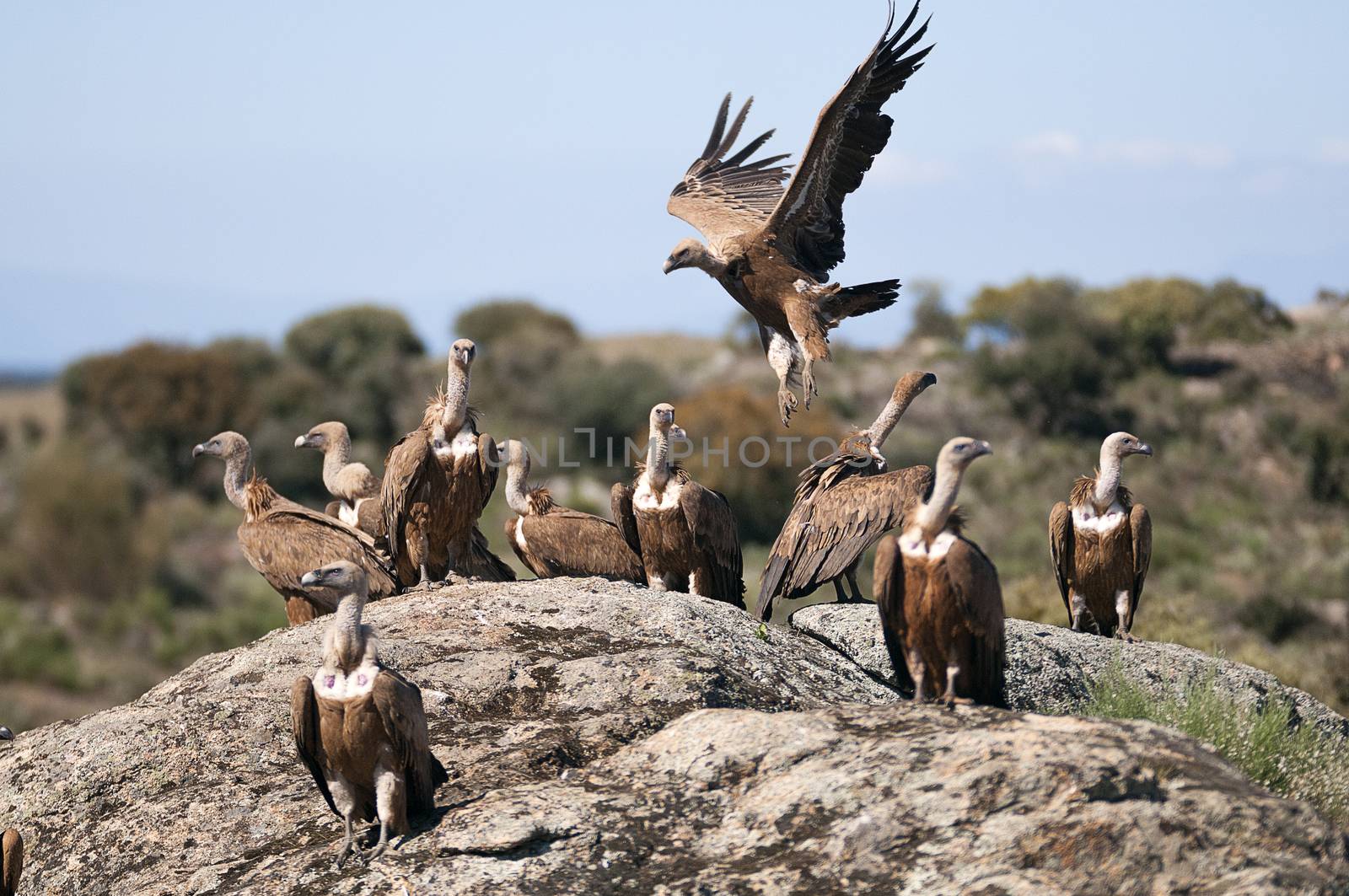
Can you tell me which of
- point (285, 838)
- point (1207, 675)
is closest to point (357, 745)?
point (285, 838)

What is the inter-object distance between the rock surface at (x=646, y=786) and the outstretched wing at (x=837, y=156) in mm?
4016

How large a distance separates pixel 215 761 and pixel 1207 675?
5.79m

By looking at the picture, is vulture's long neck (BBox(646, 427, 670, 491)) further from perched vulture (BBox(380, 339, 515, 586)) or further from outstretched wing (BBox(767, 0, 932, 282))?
outstretched wing (BBox(767, 0, 932, 282))

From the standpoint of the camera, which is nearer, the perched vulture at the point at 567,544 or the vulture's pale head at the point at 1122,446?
the vulture's pale head at the point at 1122,446

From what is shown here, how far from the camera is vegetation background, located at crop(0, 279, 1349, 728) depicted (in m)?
31.1

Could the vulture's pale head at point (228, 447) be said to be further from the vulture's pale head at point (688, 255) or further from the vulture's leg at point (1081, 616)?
the vulture's leg at point (1081, 616)

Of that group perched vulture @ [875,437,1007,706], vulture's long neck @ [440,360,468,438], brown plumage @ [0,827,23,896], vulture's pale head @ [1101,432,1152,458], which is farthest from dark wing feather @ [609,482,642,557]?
brown plumage @ [0,827,23,896]

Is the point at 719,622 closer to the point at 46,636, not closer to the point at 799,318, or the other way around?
the point at 799,318

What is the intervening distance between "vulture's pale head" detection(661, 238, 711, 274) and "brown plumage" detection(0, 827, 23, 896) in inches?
266

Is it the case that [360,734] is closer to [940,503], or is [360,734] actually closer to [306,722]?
[306,722]

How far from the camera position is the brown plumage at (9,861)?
6.91 m

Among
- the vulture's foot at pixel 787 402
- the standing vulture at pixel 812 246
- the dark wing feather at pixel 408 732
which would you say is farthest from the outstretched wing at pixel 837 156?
the dark wing feather at pixel 408 732

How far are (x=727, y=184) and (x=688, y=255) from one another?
288 cm

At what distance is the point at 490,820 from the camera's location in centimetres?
634
